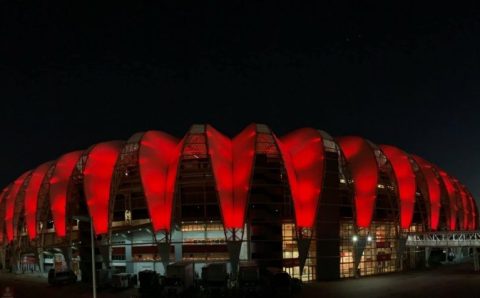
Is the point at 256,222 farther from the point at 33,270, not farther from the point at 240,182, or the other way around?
the point at 33,270

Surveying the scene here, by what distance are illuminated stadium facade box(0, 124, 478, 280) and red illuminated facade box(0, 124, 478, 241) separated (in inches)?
4.7

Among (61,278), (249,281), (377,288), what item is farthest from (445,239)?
(61,278)

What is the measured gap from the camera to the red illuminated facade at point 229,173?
53.7m

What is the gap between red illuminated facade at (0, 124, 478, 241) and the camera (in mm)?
53656

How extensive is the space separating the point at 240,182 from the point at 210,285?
42.9 feet

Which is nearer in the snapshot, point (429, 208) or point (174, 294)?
point (174, 294)

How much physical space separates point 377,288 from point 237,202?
15702mm

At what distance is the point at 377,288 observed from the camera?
45875 millimetres

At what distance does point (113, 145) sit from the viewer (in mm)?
62781

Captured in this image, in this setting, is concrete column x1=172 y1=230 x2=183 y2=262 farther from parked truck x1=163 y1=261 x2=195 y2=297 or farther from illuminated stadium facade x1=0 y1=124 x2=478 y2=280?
parked truck x1=163 y1=261 x2=195 y2=297

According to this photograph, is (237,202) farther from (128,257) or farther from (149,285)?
(128,257)

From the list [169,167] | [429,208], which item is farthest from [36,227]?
[429,208]

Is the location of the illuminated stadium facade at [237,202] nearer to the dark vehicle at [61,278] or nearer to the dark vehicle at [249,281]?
the dark vehicle at [61,278]

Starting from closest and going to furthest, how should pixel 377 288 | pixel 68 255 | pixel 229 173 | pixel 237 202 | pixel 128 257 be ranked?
pixel 377 288 → pixel 237 202 → pixel 229 173 → pixel 128 257 → pixel 68 255
